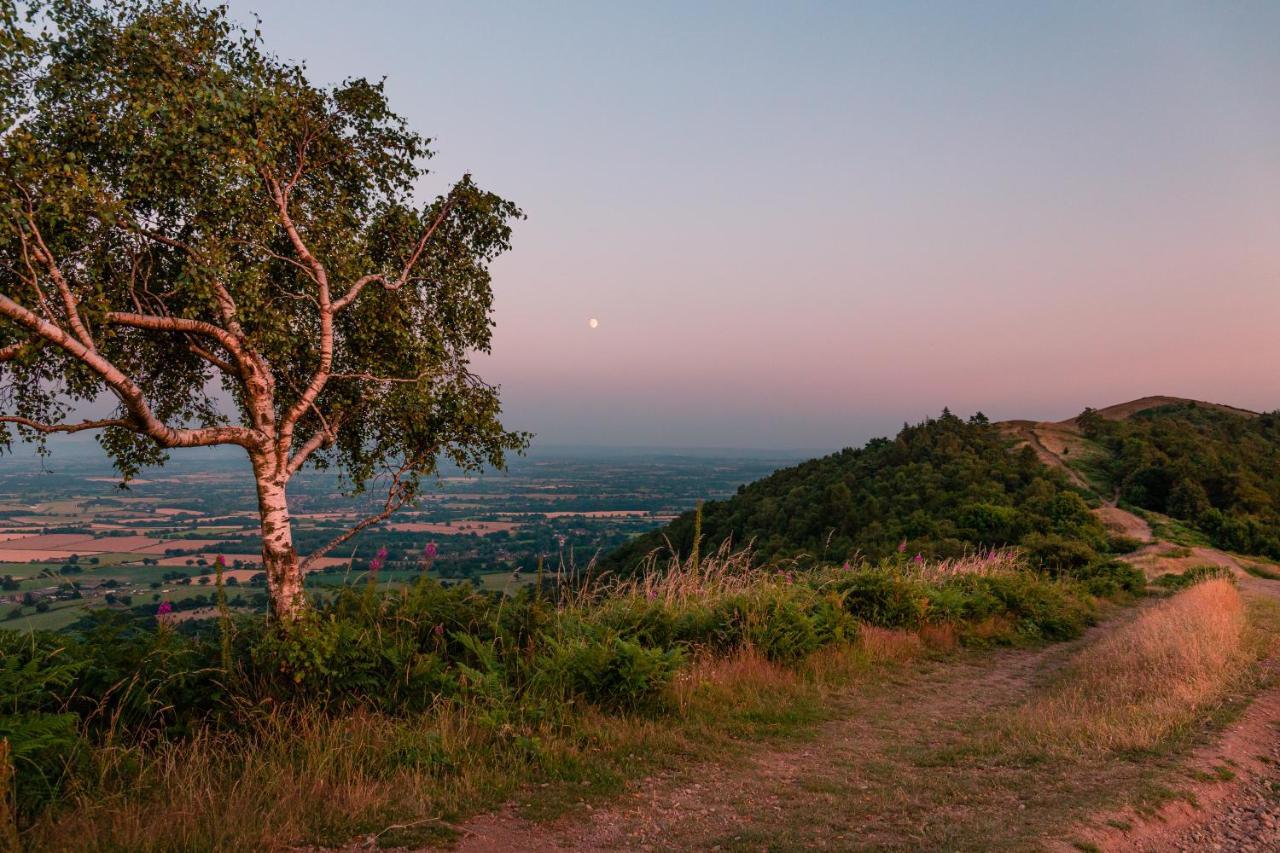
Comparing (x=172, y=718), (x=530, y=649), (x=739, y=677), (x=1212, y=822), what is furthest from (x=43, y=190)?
(x=1212, y=822)

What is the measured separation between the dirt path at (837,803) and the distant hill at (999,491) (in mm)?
13001

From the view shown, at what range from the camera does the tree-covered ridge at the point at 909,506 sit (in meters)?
22.5

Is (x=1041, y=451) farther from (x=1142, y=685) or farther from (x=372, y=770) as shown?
(x=372, y=770)

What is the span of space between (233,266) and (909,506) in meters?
25.7

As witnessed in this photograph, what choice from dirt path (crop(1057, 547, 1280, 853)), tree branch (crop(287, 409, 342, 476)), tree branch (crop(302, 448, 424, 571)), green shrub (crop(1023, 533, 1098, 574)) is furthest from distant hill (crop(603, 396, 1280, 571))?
tree branch (crop(287, 409, 342, 476))

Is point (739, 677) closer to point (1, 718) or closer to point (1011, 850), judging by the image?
point (1011, 850)

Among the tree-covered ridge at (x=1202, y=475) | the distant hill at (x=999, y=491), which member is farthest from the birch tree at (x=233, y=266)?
the tree-covered ridge at (x=1202, y=475)

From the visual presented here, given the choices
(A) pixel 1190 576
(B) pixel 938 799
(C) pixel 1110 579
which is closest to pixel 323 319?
(B) pixel 938 799

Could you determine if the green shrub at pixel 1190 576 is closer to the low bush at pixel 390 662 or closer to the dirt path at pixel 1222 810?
the dirt path at pixel 1222 810

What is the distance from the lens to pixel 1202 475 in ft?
93.0

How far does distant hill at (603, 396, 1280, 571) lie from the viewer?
23.1 m

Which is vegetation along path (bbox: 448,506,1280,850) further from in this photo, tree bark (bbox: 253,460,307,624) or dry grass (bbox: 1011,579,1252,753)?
tree bark (bbox: 253,460,307,624)

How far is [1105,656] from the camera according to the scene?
9.51 metres

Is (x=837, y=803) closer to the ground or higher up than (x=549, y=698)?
closer to the ground
